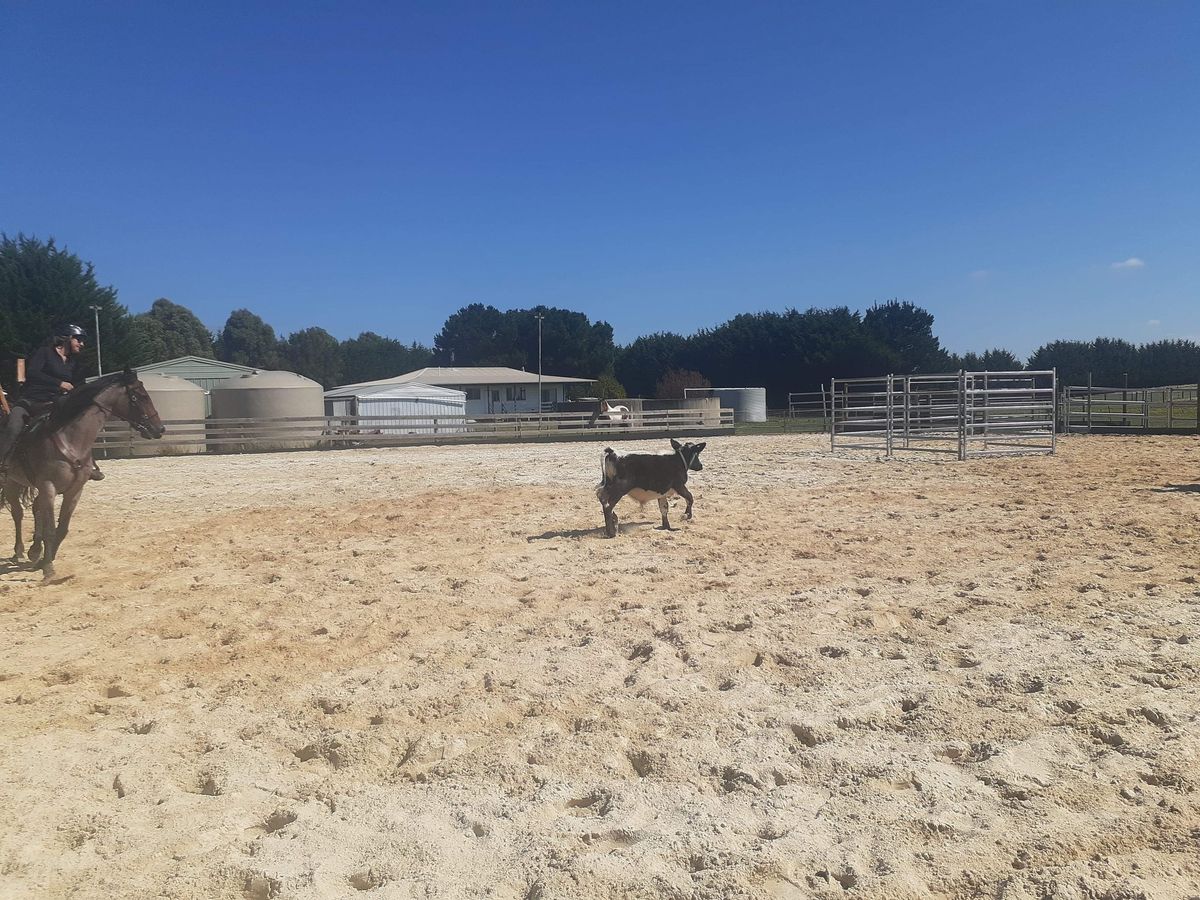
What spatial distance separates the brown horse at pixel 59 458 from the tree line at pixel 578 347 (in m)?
25.7

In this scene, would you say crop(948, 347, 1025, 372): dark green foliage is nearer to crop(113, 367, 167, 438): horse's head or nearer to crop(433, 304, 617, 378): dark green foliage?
crop(433, 304, 617, 378): dark green foliage

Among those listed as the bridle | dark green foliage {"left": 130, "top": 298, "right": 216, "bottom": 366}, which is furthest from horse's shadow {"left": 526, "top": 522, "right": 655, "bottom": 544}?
dark green foliage {"left": 130, "top": 298, "right": 216, "bottom": 366}

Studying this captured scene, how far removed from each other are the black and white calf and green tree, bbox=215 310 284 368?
90.6m

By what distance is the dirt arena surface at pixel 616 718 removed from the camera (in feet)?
9.72

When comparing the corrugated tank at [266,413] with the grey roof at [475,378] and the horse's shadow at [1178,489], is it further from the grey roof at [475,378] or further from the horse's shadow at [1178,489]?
the horse's shadow at [1178,489]

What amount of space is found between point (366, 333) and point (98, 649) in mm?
100559

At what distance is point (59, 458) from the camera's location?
7969 millimetres

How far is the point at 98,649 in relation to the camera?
18.5ft

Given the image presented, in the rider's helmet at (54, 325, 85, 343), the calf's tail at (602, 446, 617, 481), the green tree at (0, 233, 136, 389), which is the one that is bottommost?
the calf's tail at (602, 446, 617, 481)

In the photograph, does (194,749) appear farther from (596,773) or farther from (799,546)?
(799,546)

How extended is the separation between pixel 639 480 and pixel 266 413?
78.2 feet

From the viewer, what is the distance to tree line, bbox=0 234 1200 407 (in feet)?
138

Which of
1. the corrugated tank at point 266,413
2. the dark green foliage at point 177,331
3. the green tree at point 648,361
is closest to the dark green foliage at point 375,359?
the dark green foliage at point 177,331

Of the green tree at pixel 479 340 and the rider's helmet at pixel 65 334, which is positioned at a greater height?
the green tree at pixel 479 340
